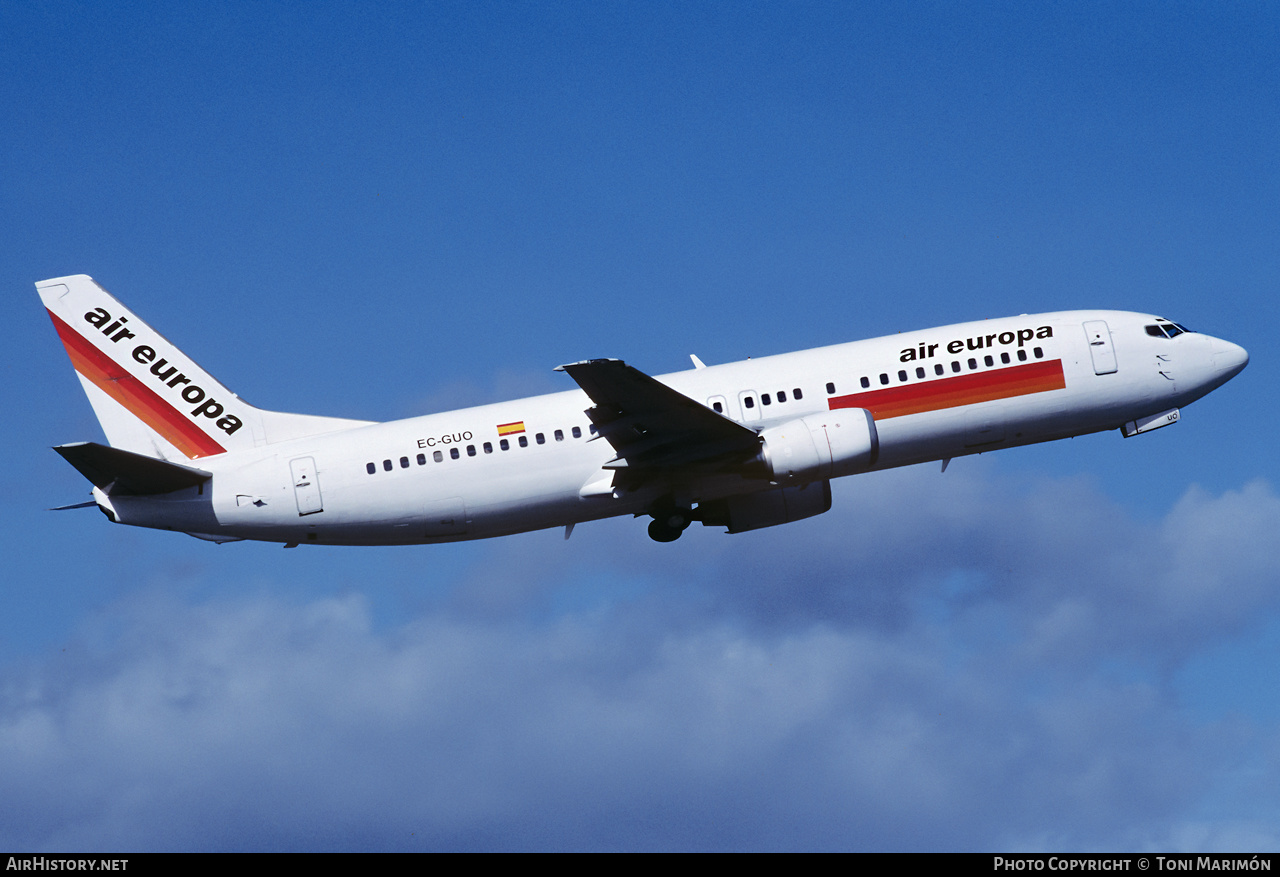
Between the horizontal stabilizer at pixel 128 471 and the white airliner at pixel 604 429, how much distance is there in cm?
7

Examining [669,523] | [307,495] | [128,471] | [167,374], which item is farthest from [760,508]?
[167,374]

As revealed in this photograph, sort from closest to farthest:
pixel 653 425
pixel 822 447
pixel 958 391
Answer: pixel 822 447, pixel 653 425, pixel 958 391

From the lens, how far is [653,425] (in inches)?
1571

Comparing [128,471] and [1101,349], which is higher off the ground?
[1101,349]

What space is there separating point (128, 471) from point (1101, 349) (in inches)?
1182

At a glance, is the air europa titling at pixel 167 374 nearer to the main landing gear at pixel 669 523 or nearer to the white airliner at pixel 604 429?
the white airliner at pixel 604 429

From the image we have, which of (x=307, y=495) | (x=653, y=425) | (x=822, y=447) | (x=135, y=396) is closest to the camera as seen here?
(x=822, y=447)

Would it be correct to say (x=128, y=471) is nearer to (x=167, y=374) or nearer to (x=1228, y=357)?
(x=167, y=374)

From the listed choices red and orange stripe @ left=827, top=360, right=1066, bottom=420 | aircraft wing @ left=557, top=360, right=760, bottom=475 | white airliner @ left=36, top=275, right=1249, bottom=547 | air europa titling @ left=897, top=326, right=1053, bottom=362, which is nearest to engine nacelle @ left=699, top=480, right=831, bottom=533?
white airliner @ left=36, top=275, right=1249, bottom=547

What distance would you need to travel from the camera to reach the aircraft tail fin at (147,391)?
43.1 meters

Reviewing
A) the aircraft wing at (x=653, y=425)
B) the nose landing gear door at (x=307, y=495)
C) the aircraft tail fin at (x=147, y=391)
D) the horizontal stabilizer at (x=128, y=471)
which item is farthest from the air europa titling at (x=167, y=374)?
the aircraft wing at (x=653, y=425)
